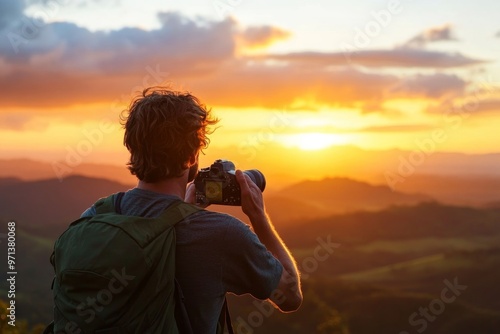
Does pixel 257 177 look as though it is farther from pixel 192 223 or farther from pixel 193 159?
pixel 192 223

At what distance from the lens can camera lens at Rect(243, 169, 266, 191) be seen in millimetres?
3814

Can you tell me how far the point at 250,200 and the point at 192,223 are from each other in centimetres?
39

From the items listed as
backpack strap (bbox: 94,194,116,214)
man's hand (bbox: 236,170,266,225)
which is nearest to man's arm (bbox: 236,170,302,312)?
man's hand (bbox: 236,170,266,225)

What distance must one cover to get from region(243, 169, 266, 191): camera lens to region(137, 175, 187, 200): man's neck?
446 millimetres

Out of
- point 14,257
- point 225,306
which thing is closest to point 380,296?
point 14,257

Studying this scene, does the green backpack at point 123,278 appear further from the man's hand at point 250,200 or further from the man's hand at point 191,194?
the man's hand at point 191,194

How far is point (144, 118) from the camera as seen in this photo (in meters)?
3.37

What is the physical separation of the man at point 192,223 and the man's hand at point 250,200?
0.60ft

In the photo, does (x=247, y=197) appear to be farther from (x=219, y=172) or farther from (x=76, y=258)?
(x=76, y=258)

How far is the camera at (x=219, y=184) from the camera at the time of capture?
364cm

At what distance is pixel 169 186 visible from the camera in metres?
3.42

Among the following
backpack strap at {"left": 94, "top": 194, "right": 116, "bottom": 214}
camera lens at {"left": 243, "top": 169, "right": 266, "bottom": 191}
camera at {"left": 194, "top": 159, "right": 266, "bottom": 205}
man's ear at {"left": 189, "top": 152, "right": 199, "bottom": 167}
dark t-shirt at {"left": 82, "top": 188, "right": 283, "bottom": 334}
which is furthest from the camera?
camera lens at {"left": 243, "top": 169, "right": 266, "bottom": 191}

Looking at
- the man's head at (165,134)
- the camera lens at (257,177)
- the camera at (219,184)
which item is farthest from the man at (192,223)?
the camera lens at (257,177)

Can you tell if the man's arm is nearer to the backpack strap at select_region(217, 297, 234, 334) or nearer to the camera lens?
the camera lens
